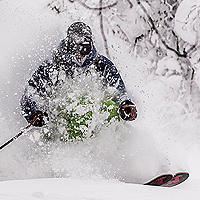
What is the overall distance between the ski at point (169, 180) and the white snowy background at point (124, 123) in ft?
0.21

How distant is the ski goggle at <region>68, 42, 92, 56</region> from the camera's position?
1710 millimetres

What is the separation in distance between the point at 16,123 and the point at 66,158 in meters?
0.54

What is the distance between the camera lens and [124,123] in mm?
2217

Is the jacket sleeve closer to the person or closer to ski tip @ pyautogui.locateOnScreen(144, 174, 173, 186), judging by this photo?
the person

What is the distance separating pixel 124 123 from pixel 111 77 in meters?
0.44

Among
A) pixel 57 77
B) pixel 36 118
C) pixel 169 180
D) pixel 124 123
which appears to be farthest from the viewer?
pixel 124 123

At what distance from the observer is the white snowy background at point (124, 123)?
6.76 feet

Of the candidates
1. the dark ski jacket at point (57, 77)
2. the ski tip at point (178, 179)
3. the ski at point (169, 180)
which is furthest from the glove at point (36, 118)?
the ski tip at point (178, 179)

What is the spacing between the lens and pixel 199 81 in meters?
2.78

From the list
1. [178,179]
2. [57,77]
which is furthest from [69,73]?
[178,179]

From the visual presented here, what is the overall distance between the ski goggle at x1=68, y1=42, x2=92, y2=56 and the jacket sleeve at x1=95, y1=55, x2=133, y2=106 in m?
0.27

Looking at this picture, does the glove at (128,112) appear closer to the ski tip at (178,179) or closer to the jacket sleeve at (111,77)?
the jacket sleeve at (111,77)

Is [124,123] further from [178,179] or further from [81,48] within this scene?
[81,48]

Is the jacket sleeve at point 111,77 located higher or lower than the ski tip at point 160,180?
higher
